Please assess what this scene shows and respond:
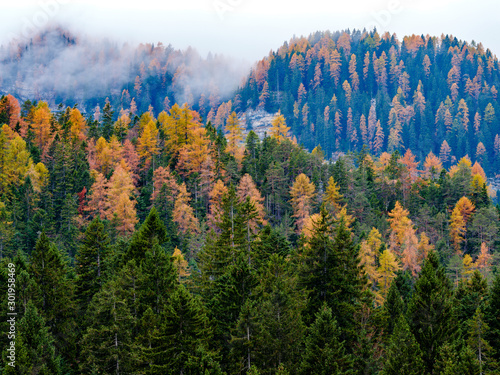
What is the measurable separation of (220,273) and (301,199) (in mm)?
30539

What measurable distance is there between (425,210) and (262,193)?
26.1m

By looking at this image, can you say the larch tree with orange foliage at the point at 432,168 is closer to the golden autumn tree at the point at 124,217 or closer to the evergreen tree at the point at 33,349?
the golden autumn tree at the point at 124,217

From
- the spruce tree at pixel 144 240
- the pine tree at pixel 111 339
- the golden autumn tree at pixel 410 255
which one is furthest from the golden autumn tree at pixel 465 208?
the pine tree at pixel 111 339

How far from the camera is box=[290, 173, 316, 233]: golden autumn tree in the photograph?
208 ft

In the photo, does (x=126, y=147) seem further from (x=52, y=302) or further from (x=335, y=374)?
(x=335, y=374)

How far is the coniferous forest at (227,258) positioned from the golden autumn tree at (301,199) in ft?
0.78

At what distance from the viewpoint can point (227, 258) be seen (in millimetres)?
35906

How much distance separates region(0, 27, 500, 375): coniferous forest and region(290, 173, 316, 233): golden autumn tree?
238 mm

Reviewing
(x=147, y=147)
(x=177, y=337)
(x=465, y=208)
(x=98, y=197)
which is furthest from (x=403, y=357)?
(x=147, y=147)

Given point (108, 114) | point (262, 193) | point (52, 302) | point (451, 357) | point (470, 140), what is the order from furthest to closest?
point (470, 140) → point (108, 114) → point (262, 193) → point (52, 302) → point (451, 357)

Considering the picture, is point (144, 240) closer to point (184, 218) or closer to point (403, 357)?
point (403, 357)

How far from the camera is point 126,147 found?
72.4 metres

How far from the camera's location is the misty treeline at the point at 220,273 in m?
25.7

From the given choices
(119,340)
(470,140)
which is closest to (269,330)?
(119,340)
